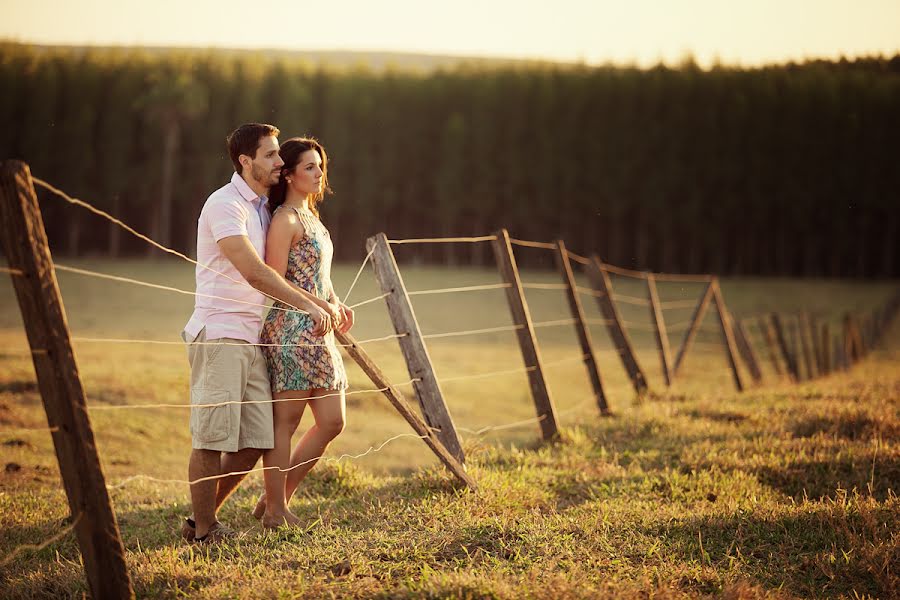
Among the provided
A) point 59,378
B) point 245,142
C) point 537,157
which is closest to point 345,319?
point 245,142

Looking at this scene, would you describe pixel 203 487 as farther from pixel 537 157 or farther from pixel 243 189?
pixel 537 157

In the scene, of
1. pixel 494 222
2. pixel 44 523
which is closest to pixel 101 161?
pixel 494 222

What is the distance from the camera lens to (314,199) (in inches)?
169

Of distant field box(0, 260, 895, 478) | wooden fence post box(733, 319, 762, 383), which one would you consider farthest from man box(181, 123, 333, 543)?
wooden fence post box(733, 319, 762, 383)

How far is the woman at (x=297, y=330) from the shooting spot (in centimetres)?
397

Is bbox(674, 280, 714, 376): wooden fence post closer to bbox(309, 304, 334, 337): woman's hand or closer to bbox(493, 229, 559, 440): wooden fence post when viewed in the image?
bbox(493, 229, 559, 440): wooden fence post

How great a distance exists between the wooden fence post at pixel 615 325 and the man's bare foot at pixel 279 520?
5.08 meters

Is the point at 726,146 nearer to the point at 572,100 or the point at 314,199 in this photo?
the point at 572,100

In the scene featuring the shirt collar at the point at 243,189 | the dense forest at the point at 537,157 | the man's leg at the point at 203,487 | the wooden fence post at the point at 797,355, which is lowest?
the wooden fence post at the point at 797,355

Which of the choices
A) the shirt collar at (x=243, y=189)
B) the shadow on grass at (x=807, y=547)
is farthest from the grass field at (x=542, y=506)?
the shirt collar at (x=243, y=189)

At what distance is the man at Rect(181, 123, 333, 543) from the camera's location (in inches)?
146

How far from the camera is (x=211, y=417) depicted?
3748 millimetres

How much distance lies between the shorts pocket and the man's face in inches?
37.1

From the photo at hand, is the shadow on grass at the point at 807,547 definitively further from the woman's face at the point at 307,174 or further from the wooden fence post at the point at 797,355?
the wooden fence post at the point at 797,355
